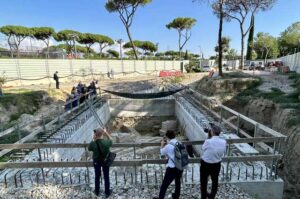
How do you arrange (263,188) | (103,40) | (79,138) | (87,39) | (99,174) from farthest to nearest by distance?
(103,40) → (87,39) → (79,138) → (263,188) → (99,174)

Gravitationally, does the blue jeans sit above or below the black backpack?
below

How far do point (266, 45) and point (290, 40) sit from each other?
418 cm

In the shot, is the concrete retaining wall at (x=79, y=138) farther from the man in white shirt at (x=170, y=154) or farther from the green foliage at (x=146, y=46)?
the green foliage at (x=146, y=46)

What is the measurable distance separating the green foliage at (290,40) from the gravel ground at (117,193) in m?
46.6

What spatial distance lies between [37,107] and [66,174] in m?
10.3

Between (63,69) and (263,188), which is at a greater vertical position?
(63,69)

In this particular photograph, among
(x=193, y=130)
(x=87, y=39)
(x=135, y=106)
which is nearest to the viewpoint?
(x=193, y=130)

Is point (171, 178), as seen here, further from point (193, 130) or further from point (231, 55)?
point (231, 55)

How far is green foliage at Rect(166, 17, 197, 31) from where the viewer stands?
4778 centimetres

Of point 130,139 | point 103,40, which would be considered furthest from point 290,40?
point 130,139

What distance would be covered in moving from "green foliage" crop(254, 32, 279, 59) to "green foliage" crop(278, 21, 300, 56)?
1.47m

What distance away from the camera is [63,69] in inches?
938

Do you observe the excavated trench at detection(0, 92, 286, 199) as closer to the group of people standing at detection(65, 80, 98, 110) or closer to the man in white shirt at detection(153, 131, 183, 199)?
the group of people standing at detection(65, 80, 98, 110)

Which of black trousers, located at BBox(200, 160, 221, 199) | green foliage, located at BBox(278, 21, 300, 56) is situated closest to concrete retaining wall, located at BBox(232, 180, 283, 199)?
black trousers, located at BBox(200, 160, 221, 199)
